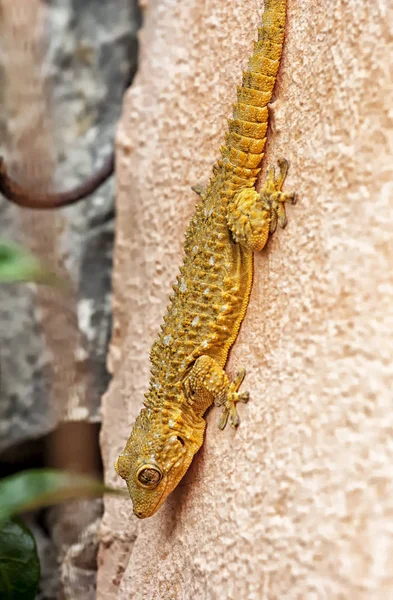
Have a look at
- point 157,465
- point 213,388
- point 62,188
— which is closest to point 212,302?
point 213,388

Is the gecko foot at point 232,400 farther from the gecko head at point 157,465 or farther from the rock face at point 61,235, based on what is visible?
the rock face at point 61,235

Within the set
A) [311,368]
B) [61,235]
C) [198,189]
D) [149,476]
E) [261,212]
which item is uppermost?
[261,212]

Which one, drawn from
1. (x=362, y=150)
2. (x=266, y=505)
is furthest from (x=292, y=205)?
(x=266, y=505)

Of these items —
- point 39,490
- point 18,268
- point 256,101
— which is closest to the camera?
point 39,490

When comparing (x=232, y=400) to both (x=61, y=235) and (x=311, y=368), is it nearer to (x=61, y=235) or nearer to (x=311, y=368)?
(x=311, y=368)

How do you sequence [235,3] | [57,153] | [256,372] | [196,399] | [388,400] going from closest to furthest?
1. [388,400]
2. [256,372]
3. [196,399]
4. [235,3]
5. [57,153]

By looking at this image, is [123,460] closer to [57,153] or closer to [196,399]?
[196,399]

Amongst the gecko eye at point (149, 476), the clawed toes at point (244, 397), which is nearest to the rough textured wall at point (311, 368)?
the clawed toes at point (244, 397)
